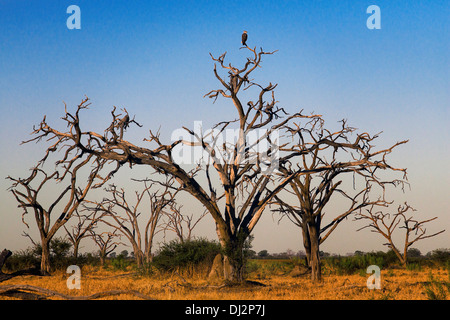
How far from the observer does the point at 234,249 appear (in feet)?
53.8

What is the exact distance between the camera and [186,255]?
21.0 meters

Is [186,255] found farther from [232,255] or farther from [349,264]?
[349,264]

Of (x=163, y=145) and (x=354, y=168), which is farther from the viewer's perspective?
(x=354, y=168)

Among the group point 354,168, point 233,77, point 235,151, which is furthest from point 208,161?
point 354,168

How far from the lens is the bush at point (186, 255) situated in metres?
21.0

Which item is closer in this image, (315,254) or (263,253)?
(315,254)

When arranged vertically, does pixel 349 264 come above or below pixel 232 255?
below

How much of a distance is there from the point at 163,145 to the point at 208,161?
6.25 ft

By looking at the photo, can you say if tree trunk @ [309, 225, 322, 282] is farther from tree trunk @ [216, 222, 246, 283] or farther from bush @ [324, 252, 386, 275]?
bush @ [324, 252, 386, 275]

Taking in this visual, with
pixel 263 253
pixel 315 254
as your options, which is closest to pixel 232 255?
pixel 315 254

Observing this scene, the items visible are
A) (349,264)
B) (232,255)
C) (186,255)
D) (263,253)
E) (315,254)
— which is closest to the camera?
(232,255)

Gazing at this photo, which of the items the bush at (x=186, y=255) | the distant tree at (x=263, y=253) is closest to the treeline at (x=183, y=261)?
the bush at (x=186, y=255)
